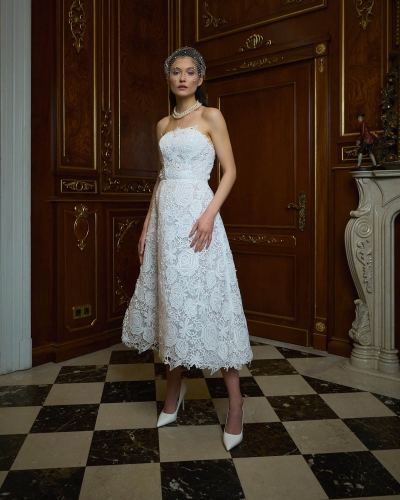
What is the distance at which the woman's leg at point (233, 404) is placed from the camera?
216cm

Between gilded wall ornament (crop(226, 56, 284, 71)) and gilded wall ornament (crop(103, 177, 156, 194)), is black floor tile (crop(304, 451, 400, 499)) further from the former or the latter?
gilded wall ornament (crop(226, 56, 284, 71))

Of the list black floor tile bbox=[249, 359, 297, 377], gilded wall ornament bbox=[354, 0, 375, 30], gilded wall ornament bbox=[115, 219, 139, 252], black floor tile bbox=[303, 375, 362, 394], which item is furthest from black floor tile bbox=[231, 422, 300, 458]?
gilded wall ornament bbox=[354, 0, 375, 30]

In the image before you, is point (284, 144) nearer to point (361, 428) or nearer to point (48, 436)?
point (361, 428)

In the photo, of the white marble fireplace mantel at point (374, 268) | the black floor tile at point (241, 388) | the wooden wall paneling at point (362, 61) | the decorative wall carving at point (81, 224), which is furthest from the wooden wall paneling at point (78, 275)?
the wooden wall paneling at point (362, 61)

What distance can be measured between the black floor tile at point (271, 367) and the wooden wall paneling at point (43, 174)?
4.65ft

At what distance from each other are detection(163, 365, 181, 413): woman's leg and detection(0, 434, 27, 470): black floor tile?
26.4 inches

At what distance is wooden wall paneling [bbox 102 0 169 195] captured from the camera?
3.75m

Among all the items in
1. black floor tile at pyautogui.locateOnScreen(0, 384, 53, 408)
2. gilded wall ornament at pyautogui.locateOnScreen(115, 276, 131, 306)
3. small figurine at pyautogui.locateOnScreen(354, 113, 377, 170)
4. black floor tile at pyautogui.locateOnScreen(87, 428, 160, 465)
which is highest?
small figurine at pyautogui.locateOnScreen(354, 113, 377, 170)

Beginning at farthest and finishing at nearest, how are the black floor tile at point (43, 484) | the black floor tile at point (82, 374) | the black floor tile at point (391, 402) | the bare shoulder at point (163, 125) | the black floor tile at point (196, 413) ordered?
the black floor tile at point (82, 374), the black floor tile at point (391, 402), the black floor tile at point (196, 413), the bare shoulder at point (163, 125), the black floor tile at point (43, 484)

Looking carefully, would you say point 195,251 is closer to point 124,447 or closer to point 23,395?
point 124,447

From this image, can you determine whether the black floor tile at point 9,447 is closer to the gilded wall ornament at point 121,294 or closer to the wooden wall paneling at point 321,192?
the gilded wall ornament at point 121,294

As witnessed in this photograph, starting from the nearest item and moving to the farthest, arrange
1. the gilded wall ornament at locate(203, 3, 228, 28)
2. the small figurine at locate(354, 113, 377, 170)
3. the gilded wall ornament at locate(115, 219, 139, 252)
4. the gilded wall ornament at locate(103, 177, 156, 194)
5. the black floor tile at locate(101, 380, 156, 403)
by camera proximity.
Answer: the black floor tile at locate(101, 380, 156, 403) → the small figurine at locate(354, 113, 377, 170) → the gilded wall ornament at locate(103, 177, 156, 194) → the gilded wall ornament at locate(115, 219, 139, 252) → the gilded wall ornament at locate(203, 3, 228, 28)

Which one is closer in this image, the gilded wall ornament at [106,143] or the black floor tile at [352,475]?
the black floor tile at [352,475]

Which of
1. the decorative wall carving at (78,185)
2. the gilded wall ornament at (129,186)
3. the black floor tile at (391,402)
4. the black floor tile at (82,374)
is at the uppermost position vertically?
the gilded wall ornament at (129,186)
